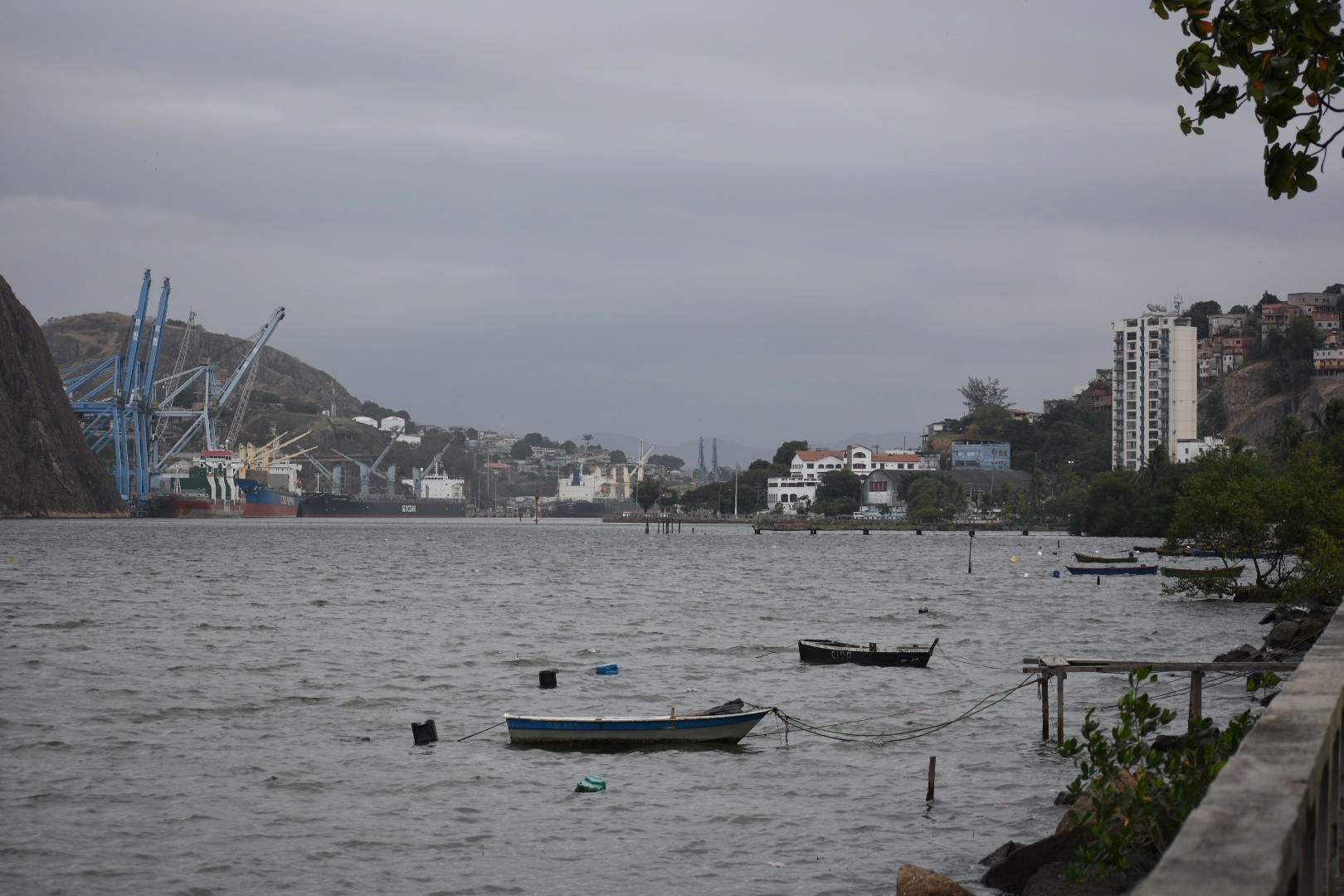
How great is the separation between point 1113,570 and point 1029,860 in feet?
245

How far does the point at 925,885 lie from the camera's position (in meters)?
14.5

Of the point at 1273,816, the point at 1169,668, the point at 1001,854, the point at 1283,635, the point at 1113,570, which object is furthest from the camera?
the point at 1113,570

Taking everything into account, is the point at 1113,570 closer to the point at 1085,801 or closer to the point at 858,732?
the point at 858,732

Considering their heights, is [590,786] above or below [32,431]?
below

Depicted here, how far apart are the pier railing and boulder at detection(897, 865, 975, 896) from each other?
8.48 meters

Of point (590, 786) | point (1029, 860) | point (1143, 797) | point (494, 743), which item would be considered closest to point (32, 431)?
point (494, 743)

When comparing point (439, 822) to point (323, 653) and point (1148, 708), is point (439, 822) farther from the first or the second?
point (323, 653)

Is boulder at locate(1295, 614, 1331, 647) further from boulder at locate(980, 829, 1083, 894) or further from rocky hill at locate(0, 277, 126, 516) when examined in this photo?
rocky hill at locate(0, 277, 126, 516)

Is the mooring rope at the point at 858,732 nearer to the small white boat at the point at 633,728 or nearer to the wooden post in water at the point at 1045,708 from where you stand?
the wooden post in water at the point at 1045,708

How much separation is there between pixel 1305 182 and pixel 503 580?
7532cm

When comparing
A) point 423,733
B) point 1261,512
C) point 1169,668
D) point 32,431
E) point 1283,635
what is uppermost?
point 32,431

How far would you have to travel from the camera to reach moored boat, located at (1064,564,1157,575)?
85.4 meters

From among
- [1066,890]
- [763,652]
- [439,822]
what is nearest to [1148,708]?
[1066,890]

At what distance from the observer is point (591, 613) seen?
187 feet
